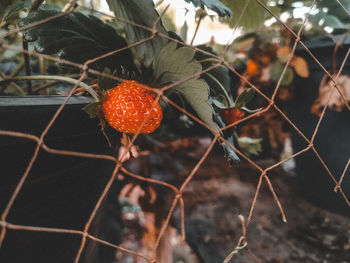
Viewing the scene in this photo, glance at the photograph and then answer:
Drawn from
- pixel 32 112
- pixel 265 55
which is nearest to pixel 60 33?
pixel 32 112

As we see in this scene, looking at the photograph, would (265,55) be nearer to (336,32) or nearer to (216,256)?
(336,32)

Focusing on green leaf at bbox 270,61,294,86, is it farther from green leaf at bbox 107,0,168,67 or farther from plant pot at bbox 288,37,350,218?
green leaf at bbox 107,0,168,67

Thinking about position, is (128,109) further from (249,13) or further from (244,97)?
(249,13)

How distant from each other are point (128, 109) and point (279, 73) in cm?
77

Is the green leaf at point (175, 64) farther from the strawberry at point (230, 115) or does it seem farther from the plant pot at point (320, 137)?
the plant pot at point (320, 137)

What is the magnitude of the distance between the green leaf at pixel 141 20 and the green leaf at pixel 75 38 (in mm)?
24

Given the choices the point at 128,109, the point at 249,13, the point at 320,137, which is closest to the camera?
the point at 128,109

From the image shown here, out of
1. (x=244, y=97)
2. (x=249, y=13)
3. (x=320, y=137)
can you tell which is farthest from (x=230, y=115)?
(x=320, y=137)

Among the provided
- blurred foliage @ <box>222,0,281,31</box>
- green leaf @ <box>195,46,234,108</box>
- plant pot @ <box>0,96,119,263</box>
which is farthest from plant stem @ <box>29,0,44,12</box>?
blurred foliage @ <box>222,0,281,31</box>

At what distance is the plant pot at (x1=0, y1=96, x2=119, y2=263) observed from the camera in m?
0.31

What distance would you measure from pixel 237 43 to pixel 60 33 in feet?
2.83

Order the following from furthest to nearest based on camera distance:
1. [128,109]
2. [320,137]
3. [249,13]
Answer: [320,137]
[249,13]
[128,109]

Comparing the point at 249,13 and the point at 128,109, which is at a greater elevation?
the point at 249,13

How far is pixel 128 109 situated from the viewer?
1.05 feet
